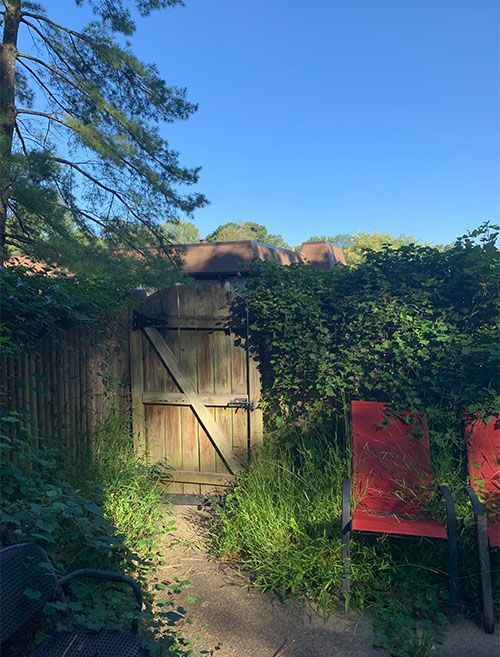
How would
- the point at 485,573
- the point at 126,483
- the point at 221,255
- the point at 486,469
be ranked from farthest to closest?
the point at 221,255
the point at 126,483
the point at 486,469
the point at 485,573

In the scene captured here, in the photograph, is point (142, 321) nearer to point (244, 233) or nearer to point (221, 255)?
point (221, 255)

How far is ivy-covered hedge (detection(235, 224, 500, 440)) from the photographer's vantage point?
3.72m

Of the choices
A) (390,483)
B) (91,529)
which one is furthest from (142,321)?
(390,483)

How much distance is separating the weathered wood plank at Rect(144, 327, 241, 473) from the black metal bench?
8.75 ft

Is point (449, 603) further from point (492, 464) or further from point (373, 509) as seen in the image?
point (492, 464)

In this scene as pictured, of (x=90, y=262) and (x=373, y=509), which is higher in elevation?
(x=90, y=262)

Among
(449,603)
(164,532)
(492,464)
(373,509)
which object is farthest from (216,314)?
(449,603)

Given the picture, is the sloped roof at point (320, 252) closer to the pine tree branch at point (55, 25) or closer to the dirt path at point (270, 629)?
the pine tree branch at point (55, 25)

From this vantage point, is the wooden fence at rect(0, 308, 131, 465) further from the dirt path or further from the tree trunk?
the tree trunk

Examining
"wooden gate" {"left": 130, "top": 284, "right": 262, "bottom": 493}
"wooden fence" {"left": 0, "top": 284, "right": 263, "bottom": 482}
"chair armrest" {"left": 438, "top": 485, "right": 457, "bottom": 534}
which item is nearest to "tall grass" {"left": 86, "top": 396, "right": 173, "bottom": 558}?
"wooden fence" {"left": 0, "top": 284, "right": 263, "bottom": 482}

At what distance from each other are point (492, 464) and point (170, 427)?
2.77 metres

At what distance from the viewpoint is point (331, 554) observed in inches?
119

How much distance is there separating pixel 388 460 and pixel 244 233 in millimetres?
44781

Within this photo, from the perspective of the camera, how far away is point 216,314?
179 inches
